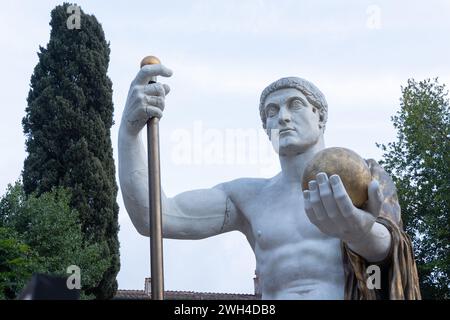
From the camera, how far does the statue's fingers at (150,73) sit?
7.55 meters

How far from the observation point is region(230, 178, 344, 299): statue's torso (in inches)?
300

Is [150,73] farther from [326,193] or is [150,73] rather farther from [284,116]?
[326,193]

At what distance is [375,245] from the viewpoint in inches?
285

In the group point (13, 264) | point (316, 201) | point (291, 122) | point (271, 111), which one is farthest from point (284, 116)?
point (13, 264)

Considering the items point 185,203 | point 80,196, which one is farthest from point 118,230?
point 185,203

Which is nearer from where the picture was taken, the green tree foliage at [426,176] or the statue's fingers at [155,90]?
the statue's fingers at [155,90]

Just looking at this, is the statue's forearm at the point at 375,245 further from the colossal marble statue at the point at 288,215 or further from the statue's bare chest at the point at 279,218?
the statue's bare chest at the point at 279,218

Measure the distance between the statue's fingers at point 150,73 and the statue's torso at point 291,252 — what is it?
1329mm

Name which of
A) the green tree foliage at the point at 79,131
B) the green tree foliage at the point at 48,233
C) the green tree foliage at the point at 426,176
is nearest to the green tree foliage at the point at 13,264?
the green tree foliage at the point at 48,233

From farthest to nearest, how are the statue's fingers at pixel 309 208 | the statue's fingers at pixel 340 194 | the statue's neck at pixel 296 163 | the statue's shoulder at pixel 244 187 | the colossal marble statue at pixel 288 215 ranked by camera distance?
1. the statue's shoulder at pixel 244 187
2. the statue's neck at pixel 296 163
3. the colossal marble statue at pixel 288 215
4. the statue's fingers at pixel 309 208
5. the statue's fingers at pixel 340 194

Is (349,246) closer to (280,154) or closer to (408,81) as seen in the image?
(280,154)

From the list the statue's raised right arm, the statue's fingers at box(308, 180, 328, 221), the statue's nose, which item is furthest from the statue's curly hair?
the statue's fingers at box(308, 180, 328, 221)

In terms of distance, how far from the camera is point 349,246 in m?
7.30

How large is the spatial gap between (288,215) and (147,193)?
104 centimetres
